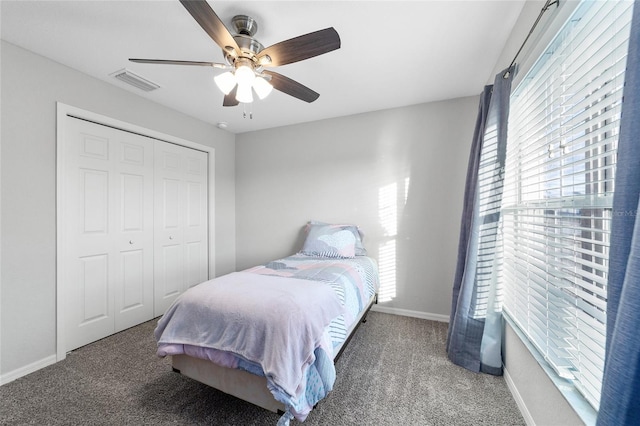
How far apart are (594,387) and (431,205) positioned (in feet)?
6.86

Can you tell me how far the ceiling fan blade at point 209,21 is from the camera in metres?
1.14

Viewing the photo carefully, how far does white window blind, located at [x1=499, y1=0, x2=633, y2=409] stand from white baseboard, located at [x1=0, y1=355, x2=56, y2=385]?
3.41 m

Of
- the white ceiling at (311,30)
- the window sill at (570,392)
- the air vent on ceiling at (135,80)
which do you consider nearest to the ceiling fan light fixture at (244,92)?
the white ceiling at (311,30)

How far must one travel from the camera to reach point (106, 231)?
8.11 ft

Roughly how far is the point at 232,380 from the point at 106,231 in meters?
2.03

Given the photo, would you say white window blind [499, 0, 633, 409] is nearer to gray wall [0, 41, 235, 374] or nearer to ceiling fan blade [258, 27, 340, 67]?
ceiling fan blade [258, 27, 340, 67]

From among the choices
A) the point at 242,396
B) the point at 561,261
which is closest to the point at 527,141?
the point at 561,261

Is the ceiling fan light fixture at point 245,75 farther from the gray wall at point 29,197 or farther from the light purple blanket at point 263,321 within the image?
the gray wall at point 29,197

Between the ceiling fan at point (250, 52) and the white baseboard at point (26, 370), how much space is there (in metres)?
2.41

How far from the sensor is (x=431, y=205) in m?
2.89

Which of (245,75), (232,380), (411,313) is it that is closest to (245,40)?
(245,75)

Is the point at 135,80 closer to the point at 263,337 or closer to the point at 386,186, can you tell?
the point at 263,337

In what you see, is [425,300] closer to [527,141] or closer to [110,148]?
[527,141]

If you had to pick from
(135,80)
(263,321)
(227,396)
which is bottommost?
(227,396)
